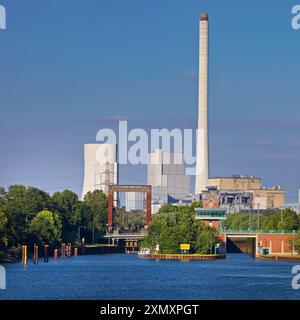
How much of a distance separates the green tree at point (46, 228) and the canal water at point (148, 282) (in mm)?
12128

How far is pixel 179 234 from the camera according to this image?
8381cm

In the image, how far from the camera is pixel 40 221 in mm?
85625

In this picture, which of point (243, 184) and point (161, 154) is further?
point (243, 184)

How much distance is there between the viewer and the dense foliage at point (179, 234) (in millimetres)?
83919

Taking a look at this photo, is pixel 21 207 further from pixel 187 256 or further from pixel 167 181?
pixel 167 181

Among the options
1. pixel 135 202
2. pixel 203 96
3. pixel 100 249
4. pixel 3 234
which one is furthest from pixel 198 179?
pixel 3 234

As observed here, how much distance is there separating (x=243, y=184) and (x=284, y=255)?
85.1 m

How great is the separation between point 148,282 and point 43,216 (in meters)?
36.7

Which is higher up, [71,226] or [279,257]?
[71,226]

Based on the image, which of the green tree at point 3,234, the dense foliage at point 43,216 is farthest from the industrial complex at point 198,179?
A: the green tree at point 3,234

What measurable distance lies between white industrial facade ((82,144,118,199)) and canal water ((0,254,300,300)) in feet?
251
